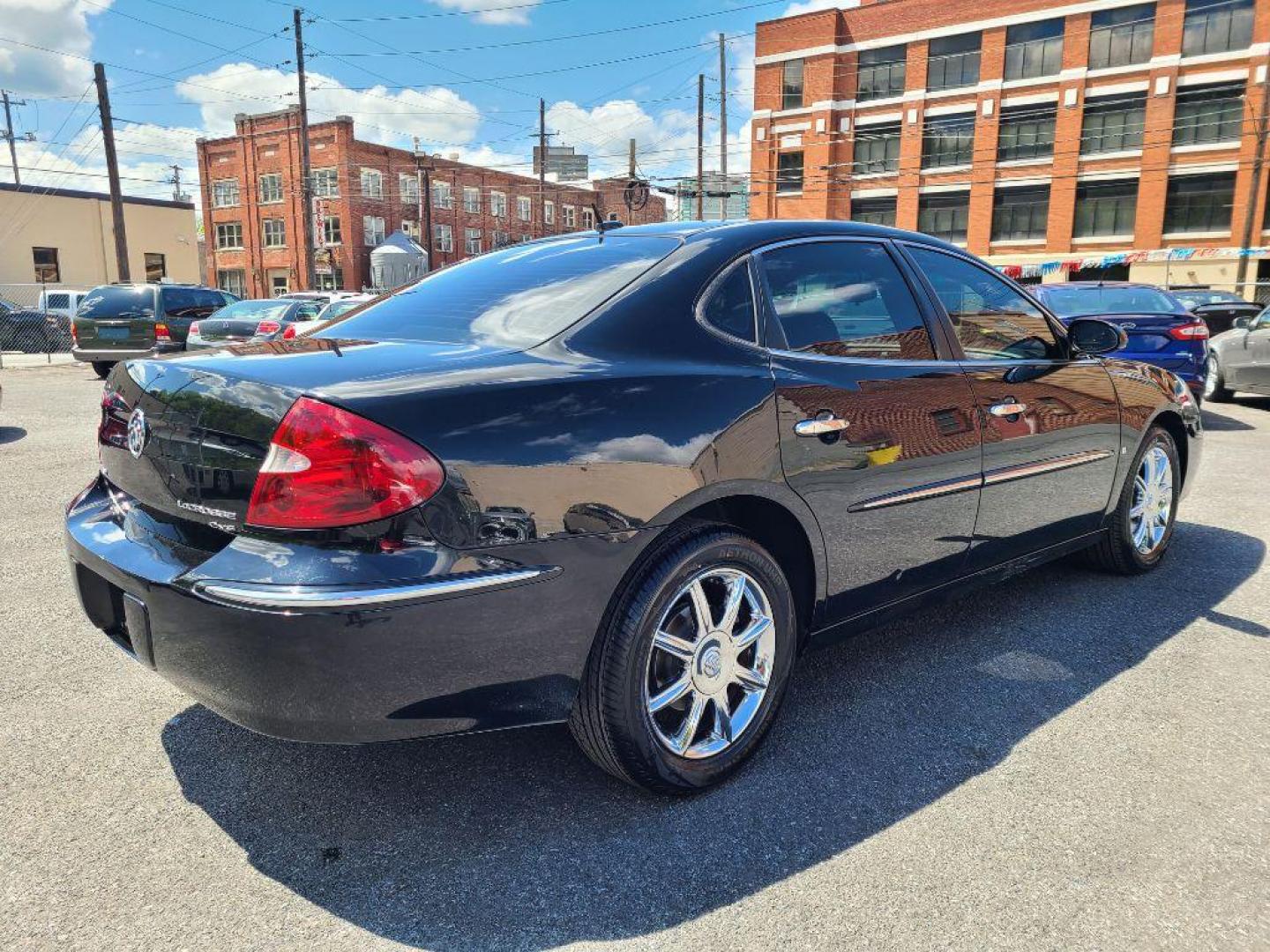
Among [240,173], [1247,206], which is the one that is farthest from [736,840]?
[240,173]

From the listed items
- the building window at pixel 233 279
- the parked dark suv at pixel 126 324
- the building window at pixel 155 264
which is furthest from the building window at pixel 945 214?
the building window at pixel 233 279

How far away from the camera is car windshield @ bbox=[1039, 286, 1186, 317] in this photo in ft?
32.8

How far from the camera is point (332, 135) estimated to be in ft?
159

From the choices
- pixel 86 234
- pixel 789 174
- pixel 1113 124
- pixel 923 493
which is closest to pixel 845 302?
pixel 923 493

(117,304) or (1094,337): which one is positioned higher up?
(1094,337)

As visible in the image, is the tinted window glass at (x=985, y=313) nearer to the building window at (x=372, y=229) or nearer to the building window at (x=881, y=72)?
the building window at (x=881, y=72)

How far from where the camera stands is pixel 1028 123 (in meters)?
38.1

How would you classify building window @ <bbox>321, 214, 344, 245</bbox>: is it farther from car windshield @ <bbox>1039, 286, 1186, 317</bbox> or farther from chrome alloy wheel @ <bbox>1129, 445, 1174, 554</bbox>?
chrome alloy wheel @ <bbox>1129, 445, 1174, 554</bbox>

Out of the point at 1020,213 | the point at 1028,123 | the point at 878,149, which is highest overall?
the point at 1028,123

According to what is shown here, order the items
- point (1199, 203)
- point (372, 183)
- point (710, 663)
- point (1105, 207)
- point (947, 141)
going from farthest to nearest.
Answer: point (372, 183), point (947, 141), point (1105, 207), point (1199, 203), point (710, 663)

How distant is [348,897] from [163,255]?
52106mm

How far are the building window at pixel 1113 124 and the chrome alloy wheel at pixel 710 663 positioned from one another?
136 feet

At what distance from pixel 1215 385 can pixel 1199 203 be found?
28.8 m

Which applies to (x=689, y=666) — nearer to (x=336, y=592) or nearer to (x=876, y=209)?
(x=336, y=592)
